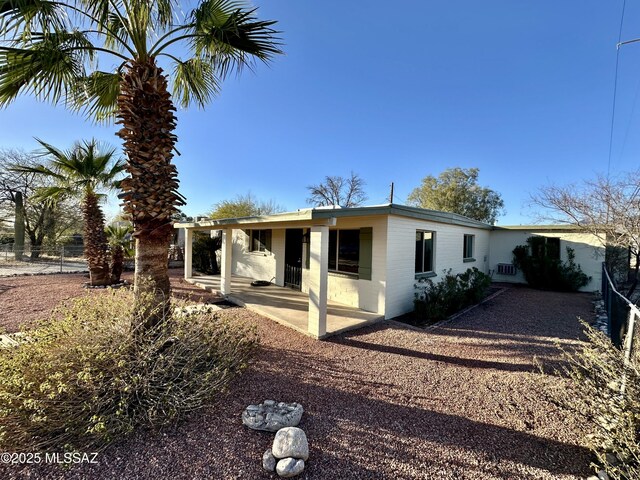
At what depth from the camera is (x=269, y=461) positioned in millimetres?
2201

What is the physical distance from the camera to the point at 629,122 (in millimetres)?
10094

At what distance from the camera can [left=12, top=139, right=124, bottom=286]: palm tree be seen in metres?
8.55

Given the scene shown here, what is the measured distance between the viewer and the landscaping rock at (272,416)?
2.64 metres

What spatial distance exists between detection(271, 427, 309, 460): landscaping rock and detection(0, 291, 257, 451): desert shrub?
43.5 inches

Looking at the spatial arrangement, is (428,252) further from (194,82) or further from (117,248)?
(117,248)

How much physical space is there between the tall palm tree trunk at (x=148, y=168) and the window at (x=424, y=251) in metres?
6.45

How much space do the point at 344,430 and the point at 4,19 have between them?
19.2 feet

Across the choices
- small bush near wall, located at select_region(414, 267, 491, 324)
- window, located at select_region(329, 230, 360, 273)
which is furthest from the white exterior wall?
small bush near wall, located at select_region(414, 267, 491, 324)

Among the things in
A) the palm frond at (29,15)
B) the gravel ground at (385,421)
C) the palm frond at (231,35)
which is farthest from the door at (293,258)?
the palm frond at (29,15)

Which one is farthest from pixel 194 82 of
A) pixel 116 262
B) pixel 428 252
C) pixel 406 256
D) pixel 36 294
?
pixel 36 294

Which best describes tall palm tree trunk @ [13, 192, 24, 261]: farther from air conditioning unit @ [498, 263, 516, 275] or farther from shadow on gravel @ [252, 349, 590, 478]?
air conditioning unit @ [498, 263, 516, 275]

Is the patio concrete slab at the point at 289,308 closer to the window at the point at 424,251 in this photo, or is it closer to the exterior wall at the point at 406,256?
the exterior wall at the point at 406,256

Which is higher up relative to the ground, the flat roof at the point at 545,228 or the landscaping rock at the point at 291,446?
the flat roof at the point at 545,228

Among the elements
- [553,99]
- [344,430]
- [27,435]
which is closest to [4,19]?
[27,435]
